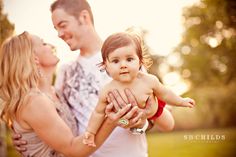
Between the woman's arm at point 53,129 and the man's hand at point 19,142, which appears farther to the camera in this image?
the man's hand at point 19,142

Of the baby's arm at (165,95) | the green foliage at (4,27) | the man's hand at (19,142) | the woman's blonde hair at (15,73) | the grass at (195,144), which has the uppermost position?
the green foliage at (4,27)

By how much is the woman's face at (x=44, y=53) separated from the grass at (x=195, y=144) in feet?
2.10

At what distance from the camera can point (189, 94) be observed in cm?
232

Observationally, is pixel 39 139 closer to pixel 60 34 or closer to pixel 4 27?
pixel 60 34

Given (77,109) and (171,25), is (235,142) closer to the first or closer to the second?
(171,25)

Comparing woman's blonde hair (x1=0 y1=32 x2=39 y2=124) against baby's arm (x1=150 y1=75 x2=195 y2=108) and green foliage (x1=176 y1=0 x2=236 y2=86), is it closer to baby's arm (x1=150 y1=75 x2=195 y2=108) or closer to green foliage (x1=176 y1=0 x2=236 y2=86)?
baby's arm (x1=150 y1=75 x2=195 y2=108)

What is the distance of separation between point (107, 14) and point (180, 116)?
0.67 meters

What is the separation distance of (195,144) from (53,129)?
0.80m

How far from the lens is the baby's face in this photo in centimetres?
189

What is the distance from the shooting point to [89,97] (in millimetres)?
2197

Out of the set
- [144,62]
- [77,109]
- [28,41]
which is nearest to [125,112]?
[144,62]

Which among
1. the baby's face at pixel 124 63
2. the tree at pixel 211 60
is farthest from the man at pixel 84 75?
the tree at pixel 211 60

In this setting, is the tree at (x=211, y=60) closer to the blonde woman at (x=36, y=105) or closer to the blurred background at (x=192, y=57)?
the blurred background at (x=192, y=57)

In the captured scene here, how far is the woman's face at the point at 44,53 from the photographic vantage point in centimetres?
220
